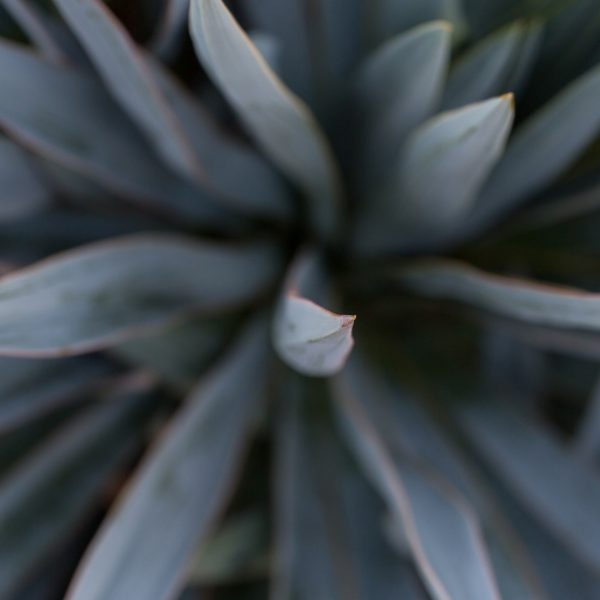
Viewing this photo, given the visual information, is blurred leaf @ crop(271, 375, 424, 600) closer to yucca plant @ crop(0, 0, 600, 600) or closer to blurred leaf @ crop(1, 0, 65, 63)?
yucca plant @ crop(0, 0, 600, 600)

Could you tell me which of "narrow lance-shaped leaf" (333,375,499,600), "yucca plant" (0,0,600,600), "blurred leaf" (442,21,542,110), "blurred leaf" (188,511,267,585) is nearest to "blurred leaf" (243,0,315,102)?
"yucca plant" (0,0,600,600)

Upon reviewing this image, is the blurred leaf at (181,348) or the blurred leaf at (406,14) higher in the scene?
the blurred leaf at (406,14)

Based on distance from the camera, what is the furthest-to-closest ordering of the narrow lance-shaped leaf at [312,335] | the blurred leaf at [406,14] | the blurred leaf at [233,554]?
1. the blurred leaf at [233,554]
2. the blurred leaf at [406,14]
3. the narrow lance-shaped leaf at [312,335]

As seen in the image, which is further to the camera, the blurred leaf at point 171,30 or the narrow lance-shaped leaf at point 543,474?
the narrow lance-shaped leaf at point 543,474

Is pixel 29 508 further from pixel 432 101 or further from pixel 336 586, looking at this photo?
pixel 432 101

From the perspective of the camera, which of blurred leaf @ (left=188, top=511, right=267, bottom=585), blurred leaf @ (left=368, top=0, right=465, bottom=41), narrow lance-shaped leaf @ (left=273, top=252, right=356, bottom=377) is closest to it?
narrow lance-shaped leaf @ (left=273, top=252, right=356, bottom=377)

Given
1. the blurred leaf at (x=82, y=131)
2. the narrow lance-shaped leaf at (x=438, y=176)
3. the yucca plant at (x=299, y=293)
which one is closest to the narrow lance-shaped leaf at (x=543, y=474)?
the yucca plant at (x=299, y=293)

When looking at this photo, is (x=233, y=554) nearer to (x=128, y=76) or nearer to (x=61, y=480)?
(x=61, y=480)

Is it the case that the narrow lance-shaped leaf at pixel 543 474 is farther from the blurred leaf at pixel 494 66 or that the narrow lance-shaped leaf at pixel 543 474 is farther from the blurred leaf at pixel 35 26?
the blurred leaf at pixel 35 26
